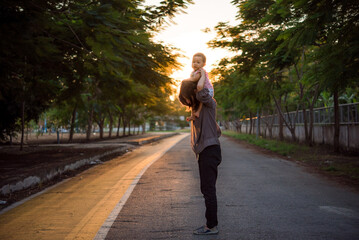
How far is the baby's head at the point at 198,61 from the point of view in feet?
12.8

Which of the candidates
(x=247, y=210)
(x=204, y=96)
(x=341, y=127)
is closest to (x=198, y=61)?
(x=204, y=96)

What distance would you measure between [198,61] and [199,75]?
21cm

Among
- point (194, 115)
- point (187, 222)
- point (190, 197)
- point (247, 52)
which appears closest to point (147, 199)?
point (190, 197)

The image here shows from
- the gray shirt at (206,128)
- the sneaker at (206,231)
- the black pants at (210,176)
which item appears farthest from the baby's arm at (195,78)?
the sneaker at (206,231)

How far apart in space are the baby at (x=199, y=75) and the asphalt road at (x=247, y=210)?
1.53 meters

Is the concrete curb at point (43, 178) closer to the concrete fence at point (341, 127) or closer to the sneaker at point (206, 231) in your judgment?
the sneaker at point (206, 231)

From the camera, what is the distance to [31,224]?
4.50 meters

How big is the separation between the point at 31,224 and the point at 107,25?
3.38m

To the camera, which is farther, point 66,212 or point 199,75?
point 66,212

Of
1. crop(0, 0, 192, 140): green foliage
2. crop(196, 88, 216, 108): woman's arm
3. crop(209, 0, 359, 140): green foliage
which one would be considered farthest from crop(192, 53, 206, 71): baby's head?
crop(209, 0, 359, 140): green foliage

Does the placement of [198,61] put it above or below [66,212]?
above

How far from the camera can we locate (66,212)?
5.10 meters

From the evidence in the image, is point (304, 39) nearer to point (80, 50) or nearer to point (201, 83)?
point (201, 83)

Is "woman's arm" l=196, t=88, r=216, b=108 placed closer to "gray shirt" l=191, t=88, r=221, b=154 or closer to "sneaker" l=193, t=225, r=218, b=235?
"gray shirt" l=191, t=88, r=221, b=154
